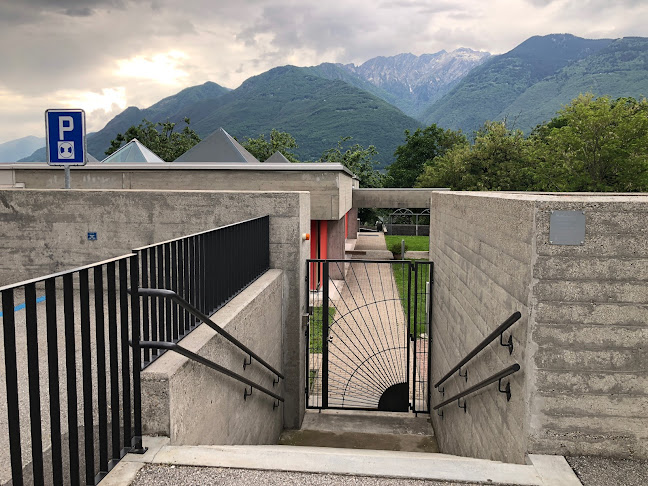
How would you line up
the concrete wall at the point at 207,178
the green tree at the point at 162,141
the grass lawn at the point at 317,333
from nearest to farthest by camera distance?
1. the grass lawn at the point at 317,333
2. the concrete wall at the point at 207,178
3. the green tree at the point at 162,141

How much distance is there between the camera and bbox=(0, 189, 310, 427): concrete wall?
772cm

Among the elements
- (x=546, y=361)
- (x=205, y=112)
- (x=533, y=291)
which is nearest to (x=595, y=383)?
(x=546, y=361)

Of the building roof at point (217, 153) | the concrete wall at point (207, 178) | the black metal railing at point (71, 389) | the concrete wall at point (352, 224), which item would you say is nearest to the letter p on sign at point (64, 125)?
the black metal railing at point (71, 389)

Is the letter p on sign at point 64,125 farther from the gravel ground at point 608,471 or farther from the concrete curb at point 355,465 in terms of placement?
the gravel ground at point 608,471

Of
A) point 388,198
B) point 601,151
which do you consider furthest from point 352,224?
point 601,151

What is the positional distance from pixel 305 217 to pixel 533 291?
521 cm

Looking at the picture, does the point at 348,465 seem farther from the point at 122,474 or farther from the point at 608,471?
the point at 608,471

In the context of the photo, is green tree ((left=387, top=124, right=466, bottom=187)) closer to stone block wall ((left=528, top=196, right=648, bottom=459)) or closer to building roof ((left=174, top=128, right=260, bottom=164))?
building roof ((left=174, top=128, right=260, bottom=164))

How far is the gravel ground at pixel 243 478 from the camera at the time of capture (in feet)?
10.4

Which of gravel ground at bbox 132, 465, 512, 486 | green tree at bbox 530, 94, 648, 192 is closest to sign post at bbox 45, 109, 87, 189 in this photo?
gravel ground at bbox 132, 465, 512, 486

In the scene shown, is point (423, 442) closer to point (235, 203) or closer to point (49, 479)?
point (235, 203)

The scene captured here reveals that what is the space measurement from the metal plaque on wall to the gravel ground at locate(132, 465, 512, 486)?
68.9 inches

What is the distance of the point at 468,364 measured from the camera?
5.70 meters

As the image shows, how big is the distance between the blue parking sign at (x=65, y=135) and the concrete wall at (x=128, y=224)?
0.85 meters
